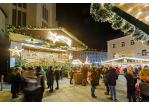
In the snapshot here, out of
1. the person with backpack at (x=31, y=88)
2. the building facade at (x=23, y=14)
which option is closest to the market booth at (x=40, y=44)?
the person with backpack at (x=31, y=88)

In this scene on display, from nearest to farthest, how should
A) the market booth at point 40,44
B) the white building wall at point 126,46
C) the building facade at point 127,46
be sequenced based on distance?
the market booth at point 40,44 < the building facade at point 127,46 < the white building wall at point 126,46

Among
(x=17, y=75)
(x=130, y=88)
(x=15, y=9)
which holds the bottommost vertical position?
(x=130, y=88)

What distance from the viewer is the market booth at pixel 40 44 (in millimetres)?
8633

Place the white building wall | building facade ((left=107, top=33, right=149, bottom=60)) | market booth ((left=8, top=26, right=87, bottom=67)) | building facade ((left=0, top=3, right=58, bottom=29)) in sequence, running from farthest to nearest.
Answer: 1. the white building wall
2. building facade ((left=107, top=33, right=149, bottom=60))
3. building facade ((left=0, top=3, right=58, bottom=29))
4. market booth ((left=8, top=26, right=87, bottom=67))

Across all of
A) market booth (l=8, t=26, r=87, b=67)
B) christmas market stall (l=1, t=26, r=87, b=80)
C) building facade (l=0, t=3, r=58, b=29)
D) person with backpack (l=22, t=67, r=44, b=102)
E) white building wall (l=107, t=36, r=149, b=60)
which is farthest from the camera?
white building wall (l=107, t=36, r=149, b=60)

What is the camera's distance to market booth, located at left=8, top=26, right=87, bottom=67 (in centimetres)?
863

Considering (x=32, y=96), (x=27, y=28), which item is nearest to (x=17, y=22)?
(x=27, y=28)

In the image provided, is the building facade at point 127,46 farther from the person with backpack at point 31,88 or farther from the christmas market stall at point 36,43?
the person with backpack at point 31,88

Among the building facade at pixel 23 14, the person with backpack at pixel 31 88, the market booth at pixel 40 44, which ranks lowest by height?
the person with backpack at pixel 31 88

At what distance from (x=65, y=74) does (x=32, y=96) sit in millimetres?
10868

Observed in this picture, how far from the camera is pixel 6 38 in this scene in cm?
1484

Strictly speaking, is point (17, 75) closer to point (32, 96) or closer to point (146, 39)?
point (32, 96)

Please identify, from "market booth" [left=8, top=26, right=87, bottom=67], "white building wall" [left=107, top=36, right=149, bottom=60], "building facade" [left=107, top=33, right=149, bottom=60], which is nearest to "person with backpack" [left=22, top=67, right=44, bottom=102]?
"market booth" [left=8, top=26, right=87, bottom=67]

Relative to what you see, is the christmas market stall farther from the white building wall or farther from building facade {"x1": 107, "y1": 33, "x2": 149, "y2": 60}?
the white building wall
